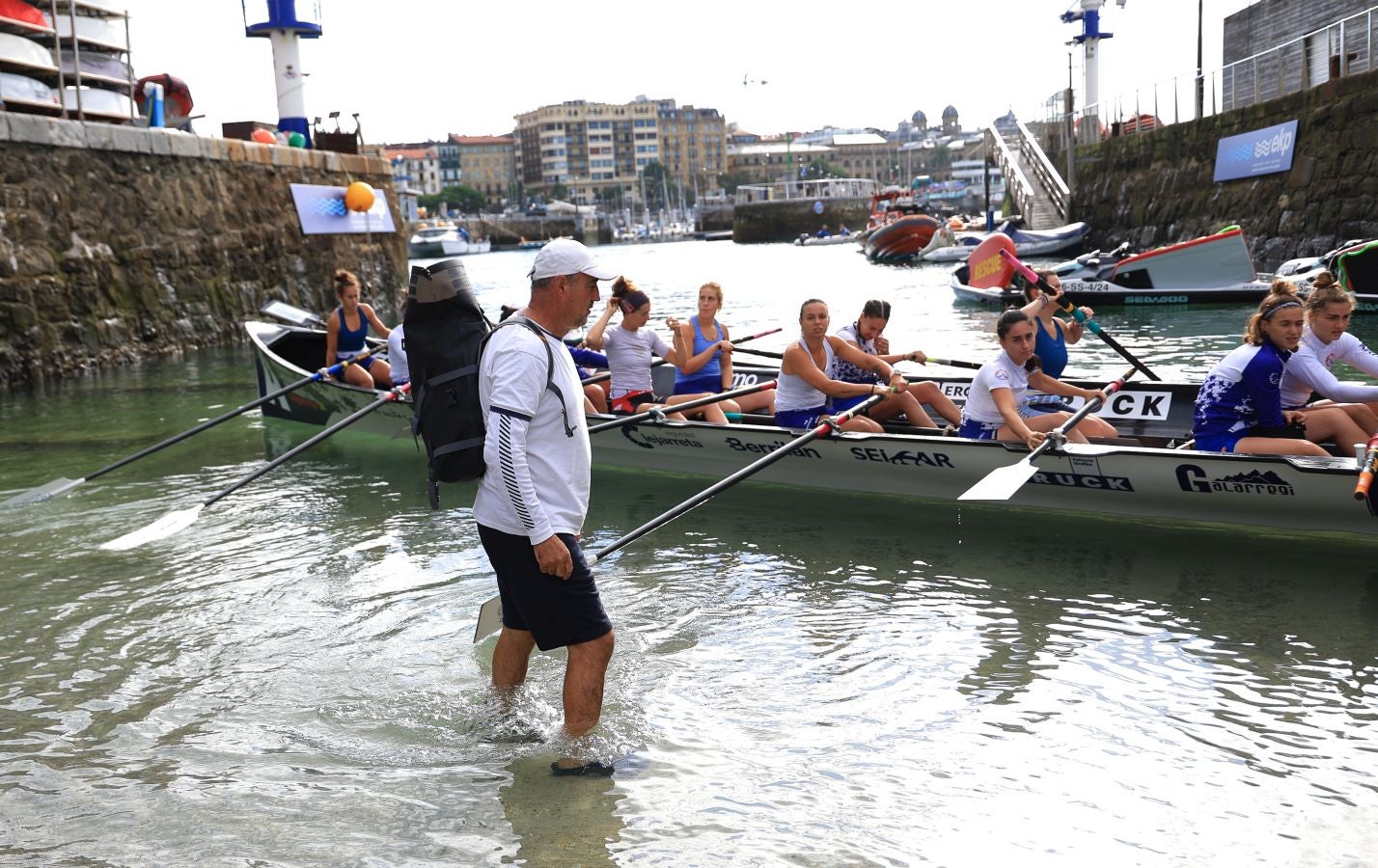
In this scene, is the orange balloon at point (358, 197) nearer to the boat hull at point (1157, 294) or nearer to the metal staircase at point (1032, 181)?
the boat hull at point (1157, 294)

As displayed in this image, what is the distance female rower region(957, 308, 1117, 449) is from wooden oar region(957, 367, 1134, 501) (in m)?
0.13

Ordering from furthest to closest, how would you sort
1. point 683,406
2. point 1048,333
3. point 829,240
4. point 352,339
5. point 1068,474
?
1. point 829,240
2. point 352,339
3. point 683,406
4. point 1048,333
5. point 1068,474

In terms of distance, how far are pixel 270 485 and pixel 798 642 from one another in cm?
656

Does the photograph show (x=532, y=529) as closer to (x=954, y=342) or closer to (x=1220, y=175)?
(x=954, y=342)

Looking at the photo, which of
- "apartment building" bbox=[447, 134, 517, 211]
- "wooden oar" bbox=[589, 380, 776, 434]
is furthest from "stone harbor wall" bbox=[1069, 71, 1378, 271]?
"apartment building" bbox=[447, 134, 517, 211]

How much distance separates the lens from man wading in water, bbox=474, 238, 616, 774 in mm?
3916

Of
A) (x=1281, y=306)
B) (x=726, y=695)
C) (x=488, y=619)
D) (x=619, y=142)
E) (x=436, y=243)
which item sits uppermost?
(x=619, y=142)

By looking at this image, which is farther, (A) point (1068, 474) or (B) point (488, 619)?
(A) point (1068, 474)

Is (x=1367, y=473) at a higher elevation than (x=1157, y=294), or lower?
lower

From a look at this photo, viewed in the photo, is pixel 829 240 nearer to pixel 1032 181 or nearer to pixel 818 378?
pixel 1032 181

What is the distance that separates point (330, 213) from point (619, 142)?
165 metres

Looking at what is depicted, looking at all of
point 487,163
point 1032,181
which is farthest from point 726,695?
point 487,163

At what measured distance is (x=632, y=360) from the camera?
389 inches

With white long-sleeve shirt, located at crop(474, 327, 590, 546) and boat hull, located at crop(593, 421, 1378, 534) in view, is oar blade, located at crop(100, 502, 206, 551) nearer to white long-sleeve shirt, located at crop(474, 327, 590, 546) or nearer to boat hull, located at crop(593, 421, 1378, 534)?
boat hull, located at crop(593, 421, 1378, 534)
